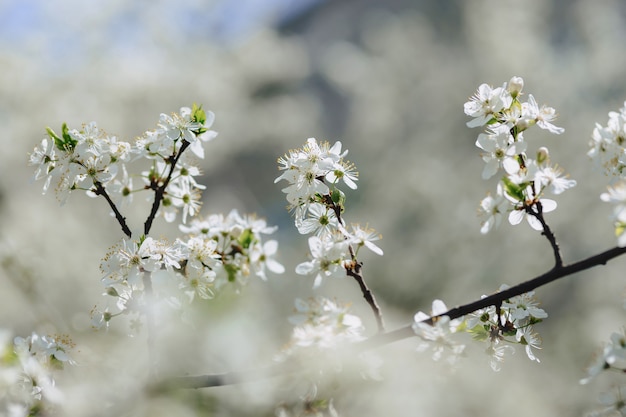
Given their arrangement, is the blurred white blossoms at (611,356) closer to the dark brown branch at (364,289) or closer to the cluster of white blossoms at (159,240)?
the dark brown branch at (364,289)

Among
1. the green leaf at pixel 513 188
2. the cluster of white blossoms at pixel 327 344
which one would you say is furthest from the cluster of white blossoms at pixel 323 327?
the green leaf at pixel 513 188

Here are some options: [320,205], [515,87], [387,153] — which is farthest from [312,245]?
[387,153]

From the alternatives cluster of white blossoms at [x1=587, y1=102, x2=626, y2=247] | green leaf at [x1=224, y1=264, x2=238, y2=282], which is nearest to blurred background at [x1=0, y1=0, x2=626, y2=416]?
green leaf at [x1=224, y1=264, x2=238, y2=282]

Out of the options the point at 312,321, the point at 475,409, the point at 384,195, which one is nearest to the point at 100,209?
the point at 384,195

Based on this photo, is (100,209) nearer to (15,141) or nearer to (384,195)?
(15,141)

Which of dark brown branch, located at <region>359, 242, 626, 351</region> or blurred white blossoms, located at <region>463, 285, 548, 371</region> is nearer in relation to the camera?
dark brown branch, located at <region>359, 242, 626, 351</region>

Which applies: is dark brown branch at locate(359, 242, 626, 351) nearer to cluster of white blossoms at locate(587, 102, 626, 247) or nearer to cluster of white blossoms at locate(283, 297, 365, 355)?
cluster of white blossoms at locate(283, 297, 365, 355)
